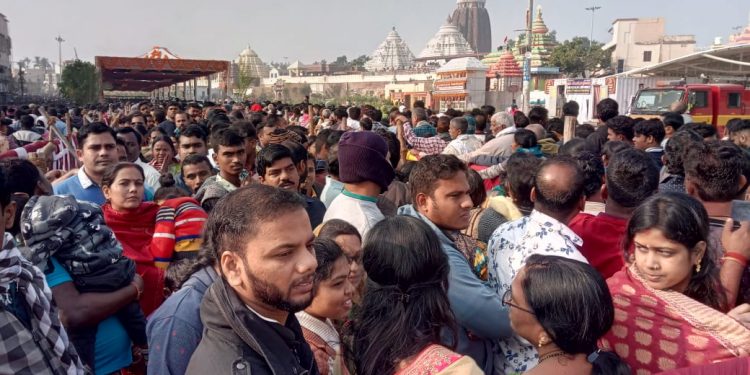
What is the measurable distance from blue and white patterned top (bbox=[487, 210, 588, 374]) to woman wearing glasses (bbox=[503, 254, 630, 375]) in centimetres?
54

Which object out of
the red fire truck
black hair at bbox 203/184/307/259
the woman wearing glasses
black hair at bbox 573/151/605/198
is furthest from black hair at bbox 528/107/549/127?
the red fire truck

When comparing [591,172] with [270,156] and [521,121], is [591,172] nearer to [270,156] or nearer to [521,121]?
[270,156]

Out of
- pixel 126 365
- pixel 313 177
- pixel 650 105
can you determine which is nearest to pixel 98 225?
pixel 126 365

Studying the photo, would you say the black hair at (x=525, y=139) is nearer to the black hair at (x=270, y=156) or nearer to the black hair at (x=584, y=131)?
the black hair at (x=584, y=131)

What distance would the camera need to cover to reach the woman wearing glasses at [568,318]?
5.64ft

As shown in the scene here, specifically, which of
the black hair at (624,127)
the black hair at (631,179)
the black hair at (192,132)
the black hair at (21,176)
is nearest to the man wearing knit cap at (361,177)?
the black hair at (631,179)

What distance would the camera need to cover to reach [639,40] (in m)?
52.1

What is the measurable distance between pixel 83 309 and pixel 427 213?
1467mm

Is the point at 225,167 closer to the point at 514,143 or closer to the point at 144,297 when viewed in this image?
the point at 144,297

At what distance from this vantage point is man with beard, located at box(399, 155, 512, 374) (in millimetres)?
2193

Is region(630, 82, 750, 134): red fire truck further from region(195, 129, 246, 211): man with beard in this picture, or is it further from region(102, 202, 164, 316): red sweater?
region(102, 202, 164, 316): red sweater

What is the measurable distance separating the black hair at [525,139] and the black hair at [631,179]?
2.54m

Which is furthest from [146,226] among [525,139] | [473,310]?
[525,139]

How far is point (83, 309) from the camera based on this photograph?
7.45ft
